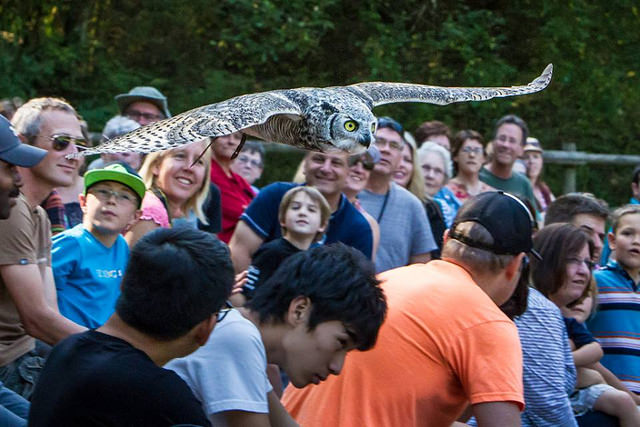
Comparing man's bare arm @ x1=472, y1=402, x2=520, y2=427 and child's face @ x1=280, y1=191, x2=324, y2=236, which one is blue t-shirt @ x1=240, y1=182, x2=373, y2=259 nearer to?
child's face @ x1=280, y1=191, x2=324, y2=236

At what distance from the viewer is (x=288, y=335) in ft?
8.23

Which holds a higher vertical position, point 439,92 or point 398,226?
point 439,92

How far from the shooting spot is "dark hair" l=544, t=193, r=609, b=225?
5203 mm

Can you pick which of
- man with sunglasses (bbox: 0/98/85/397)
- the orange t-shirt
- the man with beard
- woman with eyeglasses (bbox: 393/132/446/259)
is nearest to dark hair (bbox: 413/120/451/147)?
the man with beard

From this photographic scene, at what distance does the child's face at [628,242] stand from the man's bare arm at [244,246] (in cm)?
183

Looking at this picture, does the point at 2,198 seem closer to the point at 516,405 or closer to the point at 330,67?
the point at 516,405

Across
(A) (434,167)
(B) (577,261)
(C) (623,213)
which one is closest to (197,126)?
(B) (577,261)

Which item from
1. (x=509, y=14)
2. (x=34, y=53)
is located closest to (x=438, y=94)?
(x=34, y=53)

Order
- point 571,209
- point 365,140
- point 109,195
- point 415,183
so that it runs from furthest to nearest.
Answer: point 415,183
point 571,209
point 365,140
point 109,195

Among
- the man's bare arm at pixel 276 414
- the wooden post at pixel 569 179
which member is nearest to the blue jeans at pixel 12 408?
the man's bare arm at pixel 276 414

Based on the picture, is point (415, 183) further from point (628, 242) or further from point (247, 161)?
point (628, 242)

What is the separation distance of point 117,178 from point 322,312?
1578 millimetres

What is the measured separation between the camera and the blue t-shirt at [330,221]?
456 cm

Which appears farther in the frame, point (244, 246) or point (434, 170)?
point (434, 170)
